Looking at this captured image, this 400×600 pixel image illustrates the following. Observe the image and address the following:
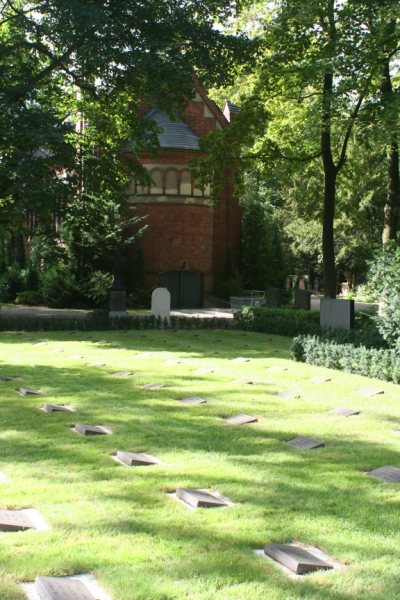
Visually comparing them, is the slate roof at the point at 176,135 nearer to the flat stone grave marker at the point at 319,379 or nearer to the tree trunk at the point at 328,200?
the tree trunk at the point at 328,200

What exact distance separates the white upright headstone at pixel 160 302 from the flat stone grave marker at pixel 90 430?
17375mm

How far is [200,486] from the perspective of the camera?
19.2 feet

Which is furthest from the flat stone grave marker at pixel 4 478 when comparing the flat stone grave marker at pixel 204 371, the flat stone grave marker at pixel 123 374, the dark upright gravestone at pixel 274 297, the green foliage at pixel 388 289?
the dark upright gravestone at pixel 274 297

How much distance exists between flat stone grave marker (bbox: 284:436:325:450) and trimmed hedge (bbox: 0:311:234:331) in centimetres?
1637

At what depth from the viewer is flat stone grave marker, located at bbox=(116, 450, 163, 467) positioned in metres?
6.59

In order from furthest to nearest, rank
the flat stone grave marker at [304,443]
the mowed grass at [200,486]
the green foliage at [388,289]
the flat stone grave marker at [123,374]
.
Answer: the green foliage at [388,289]
the flat stone grave marker at [123,374]
the flat stone grave marker at [304,443]
the mowed grass at [200,486]

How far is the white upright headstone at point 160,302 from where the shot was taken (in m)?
25.7

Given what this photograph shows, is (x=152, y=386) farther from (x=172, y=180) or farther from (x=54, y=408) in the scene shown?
(x=172, y=180)

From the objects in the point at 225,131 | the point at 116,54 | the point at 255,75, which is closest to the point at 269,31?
the point at 255,75

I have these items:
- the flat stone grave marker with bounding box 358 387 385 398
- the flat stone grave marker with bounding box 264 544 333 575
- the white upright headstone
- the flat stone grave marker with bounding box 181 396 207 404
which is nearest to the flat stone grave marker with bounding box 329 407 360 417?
the flat stone grave marker with bounding box 358 387 385 398

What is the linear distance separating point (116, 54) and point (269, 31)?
15.9 ft

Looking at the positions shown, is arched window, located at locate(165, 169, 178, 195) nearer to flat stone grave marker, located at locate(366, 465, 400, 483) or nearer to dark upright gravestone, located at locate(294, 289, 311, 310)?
dark upright gravestone, located at locate(294, 289, 311, 310)

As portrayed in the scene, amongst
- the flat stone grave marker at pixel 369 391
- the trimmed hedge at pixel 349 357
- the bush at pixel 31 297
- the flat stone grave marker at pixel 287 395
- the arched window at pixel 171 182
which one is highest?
the arched window at pixel 171 182

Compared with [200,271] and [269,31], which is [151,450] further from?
[200,271]
